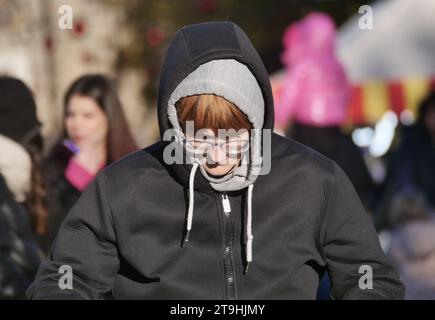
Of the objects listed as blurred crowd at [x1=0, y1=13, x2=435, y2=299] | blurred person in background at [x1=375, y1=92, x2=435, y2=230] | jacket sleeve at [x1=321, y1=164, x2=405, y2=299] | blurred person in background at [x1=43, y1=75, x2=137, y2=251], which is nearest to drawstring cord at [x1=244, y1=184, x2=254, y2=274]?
jacket sleeve at [x1=321, y1=164, x2=405, y2=299]

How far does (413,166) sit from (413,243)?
98 cm

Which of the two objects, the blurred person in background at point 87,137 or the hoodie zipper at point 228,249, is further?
the blurred person in background at point 87,137

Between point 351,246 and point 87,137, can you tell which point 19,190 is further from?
point 351,246

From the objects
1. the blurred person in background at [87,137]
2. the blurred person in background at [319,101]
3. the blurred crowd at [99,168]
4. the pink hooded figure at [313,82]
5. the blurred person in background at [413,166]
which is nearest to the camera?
the blurred crowd at [99,168]

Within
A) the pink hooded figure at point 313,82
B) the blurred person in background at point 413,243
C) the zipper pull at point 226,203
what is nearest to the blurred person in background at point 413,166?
the blurred person in background at point 413,243

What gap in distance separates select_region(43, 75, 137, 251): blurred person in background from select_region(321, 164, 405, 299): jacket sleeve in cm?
283

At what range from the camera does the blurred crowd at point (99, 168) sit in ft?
16.2

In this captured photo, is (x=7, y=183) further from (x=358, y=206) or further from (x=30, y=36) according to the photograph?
(x=30, y=36)

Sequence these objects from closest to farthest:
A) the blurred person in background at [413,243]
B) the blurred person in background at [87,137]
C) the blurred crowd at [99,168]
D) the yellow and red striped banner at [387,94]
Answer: the blurred crowd at [99,168] < the blurred person in background at [87,137] < the blurred person in background at [413,243] < the yellow and red striped banner at [387,94]

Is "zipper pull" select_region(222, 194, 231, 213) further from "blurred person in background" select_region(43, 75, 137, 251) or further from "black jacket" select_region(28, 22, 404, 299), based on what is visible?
"blurred person in background" select_region(43, 75, 137, 251)

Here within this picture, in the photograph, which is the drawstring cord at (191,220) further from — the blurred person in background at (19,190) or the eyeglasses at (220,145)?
the blurred person in background at (19,190)

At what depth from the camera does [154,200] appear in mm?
2771

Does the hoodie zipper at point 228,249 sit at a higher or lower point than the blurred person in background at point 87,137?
lower

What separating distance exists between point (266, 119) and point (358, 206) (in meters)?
0.35
